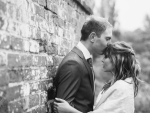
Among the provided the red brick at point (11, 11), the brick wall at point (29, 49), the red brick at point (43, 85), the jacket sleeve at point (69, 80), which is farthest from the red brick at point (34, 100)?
the red brick at point (11, 11)

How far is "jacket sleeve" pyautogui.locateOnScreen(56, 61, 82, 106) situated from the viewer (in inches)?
75.7

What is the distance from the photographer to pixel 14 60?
1.54 metres

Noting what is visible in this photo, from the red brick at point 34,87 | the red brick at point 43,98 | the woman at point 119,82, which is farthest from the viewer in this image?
the woman at point 119,82

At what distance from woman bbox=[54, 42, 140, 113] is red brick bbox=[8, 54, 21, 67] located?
595 millimetres

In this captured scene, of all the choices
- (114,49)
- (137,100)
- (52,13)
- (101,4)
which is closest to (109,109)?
(114,49)

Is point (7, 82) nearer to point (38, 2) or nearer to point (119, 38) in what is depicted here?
point (38, 2)

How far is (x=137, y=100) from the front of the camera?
35.1 ft

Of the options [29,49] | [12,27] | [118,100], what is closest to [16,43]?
[12,27]

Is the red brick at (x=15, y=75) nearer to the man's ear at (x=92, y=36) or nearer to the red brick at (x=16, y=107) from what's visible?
the red brick at (x=16, y=107)

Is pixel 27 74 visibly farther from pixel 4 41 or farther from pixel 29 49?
pixel 4 41

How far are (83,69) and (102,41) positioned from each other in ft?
1.69

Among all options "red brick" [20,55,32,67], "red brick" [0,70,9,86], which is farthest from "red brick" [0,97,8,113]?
"red brick" [20,55,32,67]

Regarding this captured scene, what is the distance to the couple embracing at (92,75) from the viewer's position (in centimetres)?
195

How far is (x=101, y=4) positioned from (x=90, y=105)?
67.5 feet
